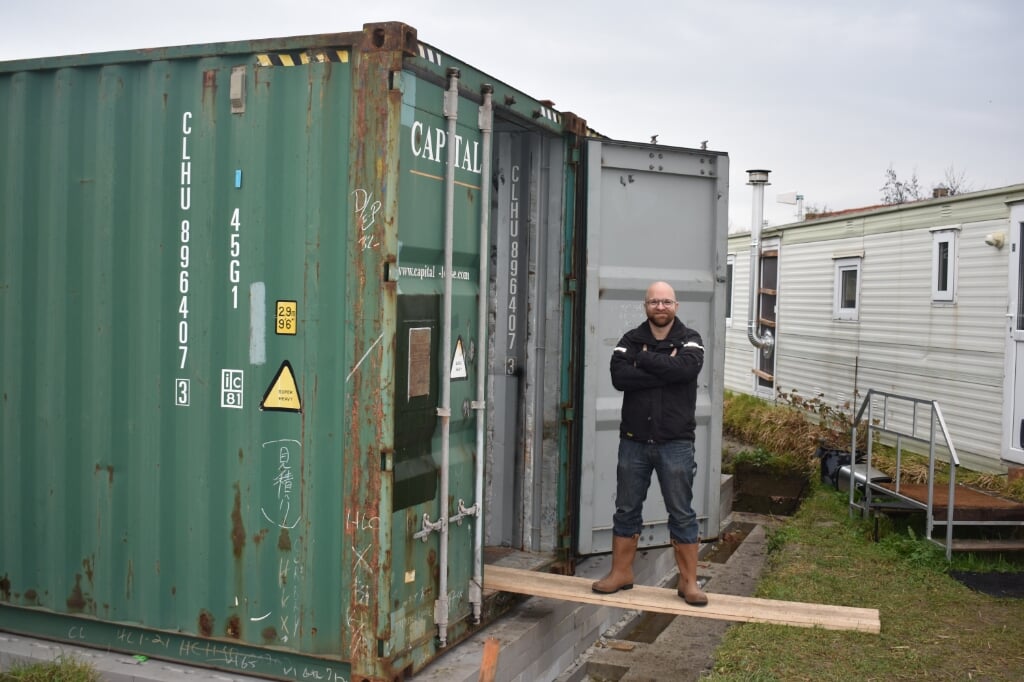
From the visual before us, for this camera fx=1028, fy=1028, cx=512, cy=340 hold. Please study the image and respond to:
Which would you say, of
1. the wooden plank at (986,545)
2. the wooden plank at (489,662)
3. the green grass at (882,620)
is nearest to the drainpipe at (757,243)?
the green grass at (882,620)

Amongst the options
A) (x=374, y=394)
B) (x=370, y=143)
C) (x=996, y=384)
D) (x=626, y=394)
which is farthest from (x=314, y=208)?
(x=996, y=384)

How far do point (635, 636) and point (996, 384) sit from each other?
6558 millimetres

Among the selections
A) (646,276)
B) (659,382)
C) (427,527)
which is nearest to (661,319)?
(659,382)

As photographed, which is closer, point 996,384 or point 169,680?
point 169,680

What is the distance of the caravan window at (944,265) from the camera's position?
13055 mm

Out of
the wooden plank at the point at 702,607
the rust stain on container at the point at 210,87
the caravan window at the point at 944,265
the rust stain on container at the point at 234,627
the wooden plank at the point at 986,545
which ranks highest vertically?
the rust stain on container at the point at 210,87

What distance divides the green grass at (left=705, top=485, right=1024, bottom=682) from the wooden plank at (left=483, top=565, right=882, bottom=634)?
374 mm

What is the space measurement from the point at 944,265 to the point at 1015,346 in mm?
2123

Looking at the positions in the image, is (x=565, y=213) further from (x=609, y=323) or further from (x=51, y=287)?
(x=51, y=287)

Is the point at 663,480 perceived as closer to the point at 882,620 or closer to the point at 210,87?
the point at 882,620

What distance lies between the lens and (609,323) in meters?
7.30

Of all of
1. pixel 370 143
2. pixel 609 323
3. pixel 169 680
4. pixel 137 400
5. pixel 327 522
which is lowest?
pixel 169 680

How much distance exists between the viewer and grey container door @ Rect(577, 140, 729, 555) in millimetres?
7180

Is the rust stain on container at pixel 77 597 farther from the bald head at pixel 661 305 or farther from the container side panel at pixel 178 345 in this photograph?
the bald head at pixel 661 305
